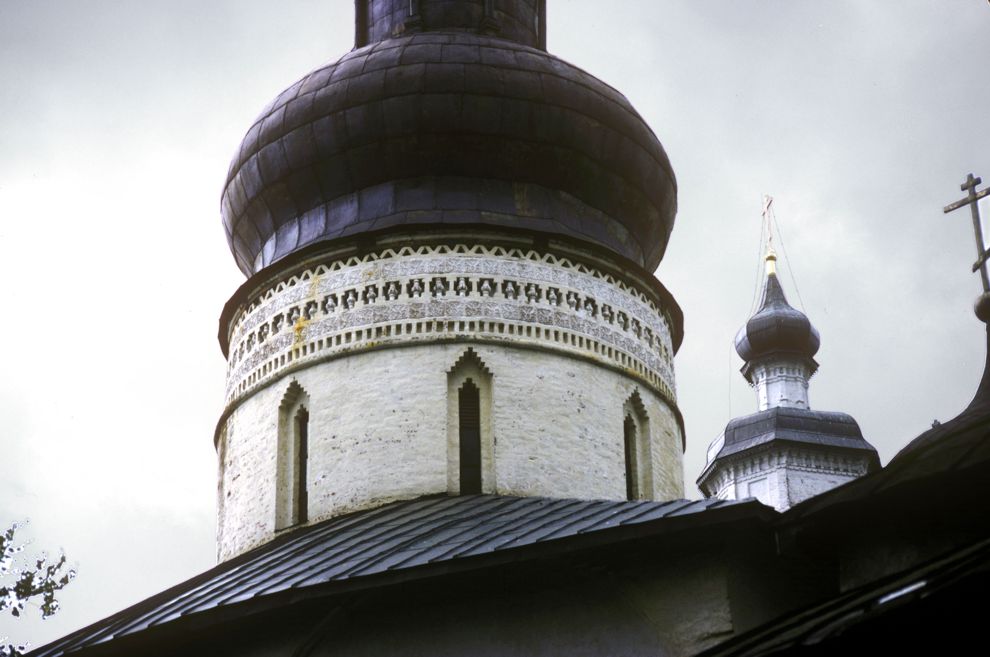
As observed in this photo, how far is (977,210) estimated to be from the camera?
29.8 feet

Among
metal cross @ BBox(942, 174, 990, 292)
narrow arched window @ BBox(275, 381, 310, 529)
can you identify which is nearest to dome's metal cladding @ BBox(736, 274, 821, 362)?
narrow arched window @ BBox(275, 381, 310, 529)

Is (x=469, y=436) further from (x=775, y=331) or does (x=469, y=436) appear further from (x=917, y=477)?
(x=775, y=331)

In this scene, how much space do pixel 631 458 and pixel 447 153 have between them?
2623 mm

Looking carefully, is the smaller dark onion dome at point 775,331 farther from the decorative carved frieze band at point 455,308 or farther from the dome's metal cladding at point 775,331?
the decorative carved frieze band at point 455,308

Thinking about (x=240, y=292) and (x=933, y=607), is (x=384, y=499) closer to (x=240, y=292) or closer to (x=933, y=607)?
(x=240, y=292)

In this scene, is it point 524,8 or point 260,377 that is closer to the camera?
point 260,377

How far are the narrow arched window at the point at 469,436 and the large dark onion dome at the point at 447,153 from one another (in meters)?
1.29

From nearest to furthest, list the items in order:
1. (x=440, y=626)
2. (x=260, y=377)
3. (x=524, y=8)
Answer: (x=440, y=626), (x=260, y=377), (x=524, y=8)

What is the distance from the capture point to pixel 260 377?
13.2 m

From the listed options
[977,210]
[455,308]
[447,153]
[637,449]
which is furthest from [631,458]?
[977,210]

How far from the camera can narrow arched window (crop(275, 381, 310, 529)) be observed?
1254 cm

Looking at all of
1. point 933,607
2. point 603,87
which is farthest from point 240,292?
point 933,607

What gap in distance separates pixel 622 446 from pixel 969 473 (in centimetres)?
538

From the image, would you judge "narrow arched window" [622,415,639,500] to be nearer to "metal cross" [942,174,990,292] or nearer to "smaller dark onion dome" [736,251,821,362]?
"metal cross" [942,174,990,292]
